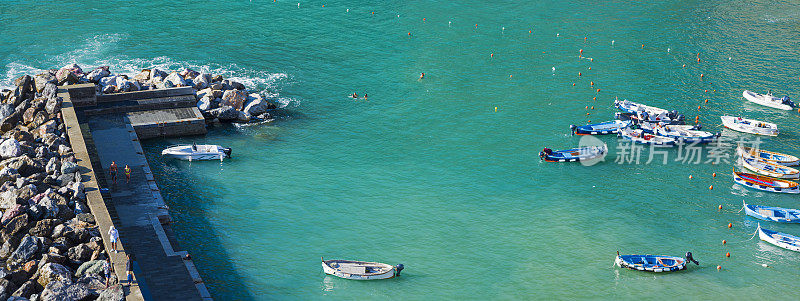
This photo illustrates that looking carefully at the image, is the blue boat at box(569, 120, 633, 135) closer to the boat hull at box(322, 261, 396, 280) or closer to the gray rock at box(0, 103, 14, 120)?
the boat hull at box(322, 261, 396, 280)

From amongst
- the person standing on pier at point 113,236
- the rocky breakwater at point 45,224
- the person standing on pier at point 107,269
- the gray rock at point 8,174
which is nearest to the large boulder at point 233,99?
the rocky breakwater at point 45,224

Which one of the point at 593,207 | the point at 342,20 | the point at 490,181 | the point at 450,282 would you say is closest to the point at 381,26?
the point at 342,20

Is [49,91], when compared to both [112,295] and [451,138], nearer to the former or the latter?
[112,295]

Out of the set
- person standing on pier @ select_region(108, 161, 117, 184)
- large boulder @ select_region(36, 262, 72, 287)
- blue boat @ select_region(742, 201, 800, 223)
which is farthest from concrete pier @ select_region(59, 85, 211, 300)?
blue boat @ select_region(742, 201, 800, 223)

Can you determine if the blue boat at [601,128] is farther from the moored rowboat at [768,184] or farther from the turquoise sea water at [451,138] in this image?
the moored rowboat at [768,184]

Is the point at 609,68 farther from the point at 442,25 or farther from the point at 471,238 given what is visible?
the point at 471,238

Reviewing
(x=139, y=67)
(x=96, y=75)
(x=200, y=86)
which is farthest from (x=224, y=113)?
(x=139, y=67)

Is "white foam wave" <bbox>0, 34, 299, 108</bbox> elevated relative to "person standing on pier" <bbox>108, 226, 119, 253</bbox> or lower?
elevated
